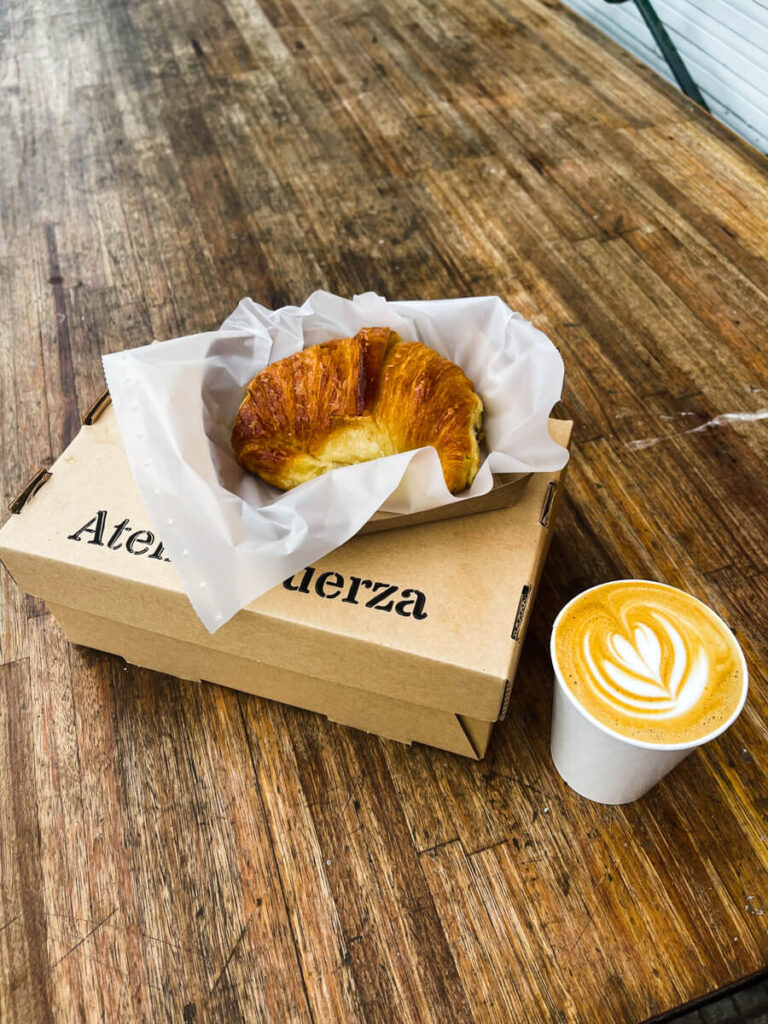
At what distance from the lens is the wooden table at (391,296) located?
2.62 feet

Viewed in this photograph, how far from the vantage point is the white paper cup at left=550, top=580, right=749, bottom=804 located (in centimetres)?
69

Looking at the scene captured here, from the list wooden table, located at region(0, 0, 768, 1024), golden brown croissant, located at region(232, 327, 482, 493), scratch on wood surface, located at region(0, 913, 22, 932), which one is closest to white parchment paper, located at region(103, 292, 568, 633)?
golden brown croissant, located at region(232, 327, 482, 493)

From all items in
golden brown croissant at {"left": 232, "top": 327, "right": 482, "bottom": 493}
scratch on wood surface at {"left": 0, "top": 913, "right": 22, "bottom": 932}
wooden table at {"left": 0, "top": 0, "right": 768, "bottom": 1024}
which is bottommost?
scratch on wood surface at {"left": 0, "top": 913, "right": 22, "bottom": 932}

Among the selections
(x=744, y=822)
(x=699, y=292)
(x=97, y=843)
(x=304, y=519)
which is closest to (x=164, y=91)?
(x=699, y=292)

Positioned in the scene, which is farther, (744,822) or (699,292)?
(699,292)

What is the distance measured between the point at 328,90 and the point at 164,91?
0.50 m

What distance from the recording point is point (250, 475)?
93cm

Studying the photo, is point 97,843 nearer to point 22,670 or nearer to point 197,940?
point 197,940

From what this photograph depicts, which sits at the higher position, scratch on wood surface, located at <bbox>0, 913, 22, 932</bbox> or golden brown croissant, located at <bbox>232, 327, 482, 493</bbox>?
golden brown croissant, located at <bbox>232, 327, 482, 493</bbox>

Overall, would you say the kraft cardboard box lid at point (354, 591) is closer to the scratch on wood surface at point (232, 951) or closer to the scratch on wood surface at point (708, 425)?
the scratch on wood surface at point (232, 951)

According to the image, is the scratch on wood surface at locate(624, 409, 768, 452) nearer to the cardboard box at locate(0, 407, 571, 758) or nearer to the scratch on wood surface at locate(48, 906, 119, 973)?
the cardboard box at locate(0, 407, 571, 758)

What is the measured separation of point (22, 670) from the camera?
1039 millimetres

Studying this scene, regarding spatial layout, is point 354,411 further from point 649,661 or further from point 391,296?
point 391,296

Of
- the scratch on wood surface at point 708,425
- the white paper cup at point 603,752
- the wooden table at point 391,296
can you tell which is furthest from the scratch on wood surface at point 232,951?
the scratch on wood surface at point 708,425
